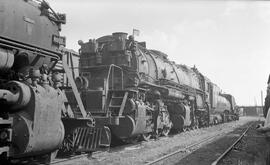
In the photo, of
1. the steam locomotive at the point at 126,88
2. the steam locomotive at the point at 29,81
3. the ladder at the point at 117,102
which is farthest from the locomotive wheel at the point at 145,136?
the steam locomotive at the point at 29,81

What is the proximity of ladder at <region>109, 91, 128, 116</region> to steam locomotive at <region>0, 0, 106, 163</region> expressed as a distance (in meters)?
3.93

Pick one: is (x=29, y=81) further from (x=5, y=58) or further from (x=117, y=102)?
(x=117, y=102)

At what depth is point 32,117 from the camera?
19.5ft

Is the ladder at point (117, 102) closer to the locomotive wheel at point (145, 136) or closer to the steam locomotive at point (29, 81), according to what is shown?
the locomotive wheel at point (145, 136)

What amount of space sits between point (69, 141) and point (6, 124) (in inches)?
150

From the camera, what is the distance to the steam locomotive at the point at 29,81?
5.77 metres

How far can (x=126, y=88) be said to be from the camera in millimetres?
12414

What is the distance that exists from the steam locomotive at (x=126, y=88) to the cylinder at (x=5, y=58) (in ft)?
15.7

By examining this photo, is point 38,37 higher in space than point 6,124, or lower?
higher

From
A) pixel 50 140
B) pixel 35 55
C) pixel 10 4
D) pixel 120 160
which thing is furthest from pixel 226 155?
pixel 10 4

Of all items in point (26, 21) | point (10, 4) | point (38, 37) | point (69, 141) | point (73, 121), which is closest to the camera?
point (10, 4)

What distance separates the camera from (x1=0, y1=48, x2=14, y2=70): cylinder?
5.81 metres

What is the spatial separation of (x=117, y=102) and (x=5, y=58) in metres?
6.05

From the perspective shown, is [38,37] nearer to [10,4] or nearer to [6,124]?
[10,4]
